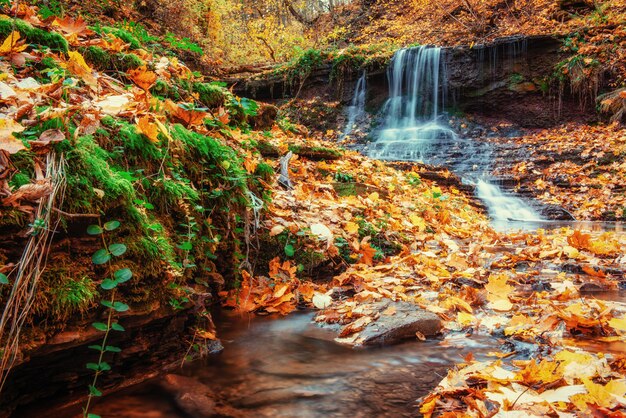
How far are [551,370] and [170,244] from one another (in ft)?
5.98

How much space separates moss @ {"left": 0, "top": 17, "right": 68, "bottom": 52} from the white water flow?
8341mm

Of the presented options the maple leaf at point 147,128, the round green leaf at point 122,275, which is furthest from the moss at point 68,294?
the maple leaf at point 147,128

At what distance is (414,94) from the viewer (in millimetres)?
15453

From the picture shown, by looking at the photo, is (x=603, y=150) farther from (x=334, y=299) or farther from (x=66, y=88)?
(x=66, y=88)

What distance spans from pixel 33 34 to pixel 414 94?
14.6 m

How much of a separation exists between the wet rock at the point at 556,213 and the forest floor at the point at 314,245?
4518mm

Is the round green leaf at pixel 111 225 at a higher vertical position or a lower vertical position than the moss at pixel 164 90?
lower

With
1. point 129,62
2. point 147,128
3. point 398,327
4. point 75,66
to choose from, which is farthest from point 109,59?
point 398,327

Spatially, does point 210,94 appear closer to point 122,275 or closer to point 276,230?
point 276,230

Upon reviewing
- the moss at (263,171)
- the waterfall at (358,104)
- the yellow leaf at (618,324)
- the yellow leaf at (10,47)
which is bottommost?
the yellow leaf at (618,324)

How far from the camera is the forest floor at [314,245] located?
146 centimetres

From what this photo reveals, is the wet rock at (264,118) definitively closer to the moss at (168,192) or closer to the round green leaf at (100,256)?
the moss at (168,192)

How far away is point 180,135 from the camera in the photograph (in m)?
2.47

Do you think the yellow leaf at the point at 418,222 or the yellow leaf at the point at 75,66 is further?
the yellow leaf at the point at 418,222
